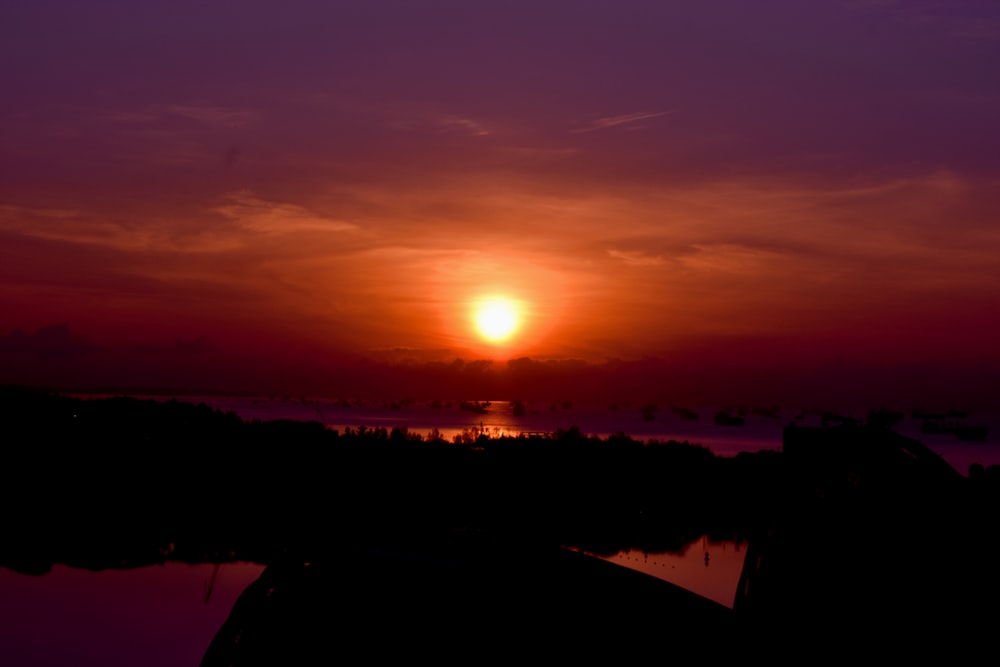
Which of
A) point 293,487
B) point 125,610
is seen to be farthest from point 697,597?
point 293,487

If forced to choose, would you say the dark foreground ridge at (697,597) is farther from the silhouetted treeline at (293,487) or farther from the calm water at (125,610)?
the silhouetted treeline at (293,487)

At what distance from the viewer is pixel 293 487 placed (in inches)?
1187

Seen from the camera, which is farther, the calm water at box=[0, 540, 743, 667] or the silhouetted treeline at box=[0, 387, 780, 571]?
the silhouetted treeline at box=[0, 387, 780, 571]

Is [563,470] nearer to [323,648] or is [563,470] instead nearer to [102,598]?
[102,598]

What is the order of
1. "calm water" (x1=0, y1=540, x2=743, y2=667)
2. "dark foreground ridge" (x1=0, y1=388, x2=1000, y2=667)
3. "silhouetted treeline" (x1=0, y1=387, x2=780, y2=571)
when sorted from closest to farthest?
"dark foreground ridge" (x1=0, y1=388, x2=1000, y2=667) < "calm water" (x1=0, y1=540, x2=743, y2=667) < "silhouetted treeline" (x1=0, y1=387, x2=780, y2=571)

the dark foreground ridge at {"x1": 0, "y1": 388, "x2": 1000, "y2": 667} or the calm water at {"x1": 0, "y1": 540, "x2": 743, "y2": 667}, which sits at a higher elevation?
the dark foreground ridge at {"x1": 0, "y1": 388, "x2": 1000, "y2": 667}

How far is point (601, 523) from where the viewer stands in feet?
91.2

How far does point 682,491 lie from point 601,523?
768cm

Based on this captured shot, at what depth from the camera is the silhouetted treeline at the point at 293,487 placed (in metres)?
23.3

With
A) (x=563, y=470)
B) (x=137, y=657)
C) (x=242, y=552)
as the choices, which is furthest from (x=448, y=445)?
(x=137, y=657)

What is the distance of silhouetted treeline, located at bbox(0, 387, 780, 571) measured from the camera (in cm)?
2334

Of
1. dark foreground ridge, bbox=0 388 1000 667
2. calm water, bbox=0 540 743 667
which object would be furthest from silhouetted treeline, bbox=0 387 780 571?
dark foreground ridge, bbox=0 388 1000 667

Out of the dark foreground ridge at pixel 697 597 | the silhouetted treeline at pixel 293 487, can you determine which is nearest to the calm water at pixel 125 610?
the silhouetted treeline at pixel 293 487

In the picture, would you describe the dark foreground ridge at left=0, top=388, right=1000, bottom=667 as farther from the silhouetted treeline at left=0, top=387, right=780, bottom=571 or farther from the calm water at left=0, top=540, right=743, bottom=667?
the silhouetted treeline at left=0, top=387, right=780, bottom=571
